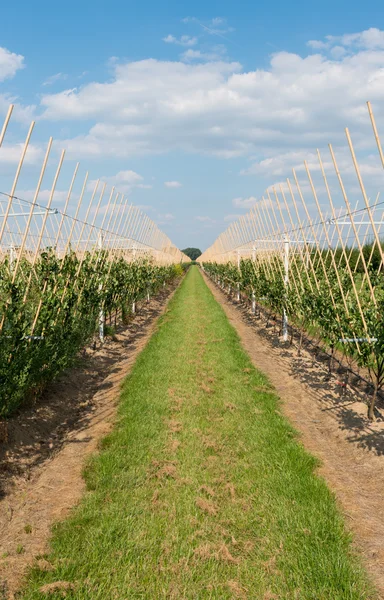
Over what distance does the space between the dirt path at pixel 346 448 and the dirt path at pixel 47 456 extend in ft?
8.28

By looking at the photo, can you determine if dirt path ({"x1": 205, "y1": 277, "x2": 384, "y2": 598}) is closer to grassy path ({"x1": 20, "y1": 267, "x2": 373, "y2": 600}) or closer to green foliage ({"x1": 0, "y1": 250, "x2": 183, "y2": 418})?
grassy path ({"x1": 20, "y1": 267, "x2": 373, "y2": 600})

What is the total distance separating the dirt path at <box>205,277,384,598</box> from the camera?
3.83 meters

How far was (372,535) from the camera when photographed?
3.76 metres

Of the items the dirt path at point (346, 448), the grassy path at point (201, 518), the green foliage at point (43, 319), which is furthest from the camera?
the green foliage at point (43, 319)

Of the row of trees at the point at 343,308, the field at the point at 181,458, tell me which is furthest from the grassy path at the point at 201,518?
the row of trees at the point at 343,308

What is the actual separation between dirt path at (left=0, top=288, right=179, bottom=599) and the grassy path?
188mm

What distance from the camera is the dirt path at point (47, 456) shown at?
362 cm

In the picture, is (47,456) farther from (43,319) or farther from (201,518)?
(201,518)

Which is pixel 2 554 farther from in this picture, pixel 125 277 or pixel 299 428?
pixel 125 277

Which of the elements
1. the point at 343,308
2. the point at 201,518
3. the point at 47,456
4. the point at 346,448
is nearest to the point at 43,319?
the point at 47,456

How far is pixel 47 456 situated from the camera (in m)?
5.19

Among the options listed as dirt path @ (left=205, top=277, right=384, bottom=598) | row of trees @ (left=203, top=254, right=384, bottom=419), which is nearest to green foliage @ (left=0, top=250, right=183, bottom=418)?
dirt path @ (left=205, top=277, right=384, bottom=598)

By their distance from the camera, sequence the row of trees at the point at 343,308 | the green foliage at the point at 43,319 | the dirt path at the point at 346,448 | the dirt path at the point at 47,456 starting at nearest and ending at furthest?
the dirt path at the point at 47,456 < the dirt path at the point at 346,448 < the green foliage at the point at 43,319 < the row of trees at the point at 343,308

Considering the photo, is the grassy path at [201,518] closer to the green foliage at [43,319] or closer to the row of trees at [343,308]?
the green foliage at [43,319]
